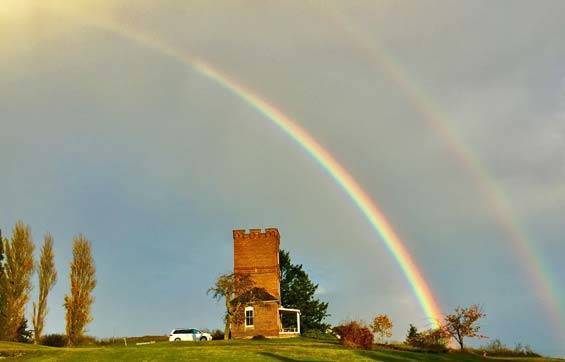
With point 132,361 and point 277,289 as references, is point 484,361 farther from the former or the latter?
point 277,289

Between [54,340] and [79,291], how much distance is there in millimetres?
4693

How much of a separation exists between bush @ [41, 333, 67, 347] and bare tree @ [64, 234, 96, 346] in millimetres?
1395

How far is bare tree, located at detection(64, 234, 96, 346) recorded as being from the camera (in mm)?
48781

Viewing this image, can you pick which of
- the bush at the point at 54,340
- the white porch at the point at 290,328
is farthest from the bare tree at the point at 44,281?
the white porch at the point at 290,328

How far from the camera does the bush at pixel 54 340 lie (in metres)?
49.5

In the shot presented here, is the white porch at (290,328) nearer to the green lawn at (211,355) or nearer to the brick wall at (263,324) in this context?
the brick wall at (263,324)

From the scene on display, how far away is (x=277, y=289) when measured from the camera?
64312 millimetres

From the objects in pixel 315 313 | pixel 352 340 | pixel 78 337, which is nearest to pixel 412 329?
pixel 315 313

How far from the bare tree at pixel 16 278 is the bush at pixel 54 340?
98.3 inches

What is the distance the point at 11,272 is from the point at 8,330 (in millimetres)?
4972

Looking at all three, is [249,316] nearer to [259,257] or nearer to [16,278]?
[259,257]

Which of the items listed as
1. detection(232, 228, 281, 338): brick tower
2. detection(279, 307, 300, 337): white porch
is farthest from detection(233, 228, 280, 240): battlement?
detection(279, 307, 300, 337): white porch

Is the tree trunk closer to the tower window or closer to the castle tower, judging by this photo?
the tower window

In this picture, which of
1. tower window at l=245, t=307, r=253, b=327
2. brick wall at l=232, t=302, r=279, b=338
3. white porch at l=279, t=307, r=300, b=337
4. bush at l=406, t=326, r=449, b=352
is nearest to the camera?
bush at l=406, t=326, r=449, b=352
